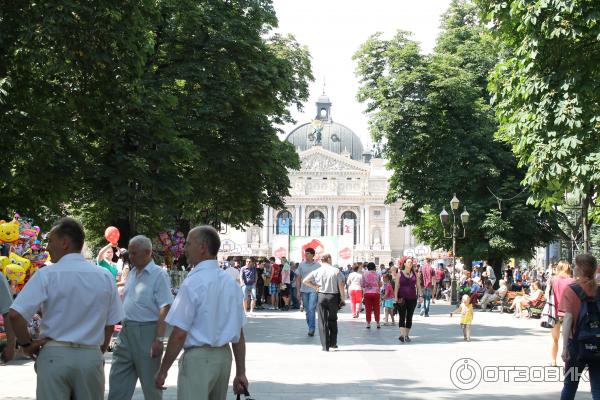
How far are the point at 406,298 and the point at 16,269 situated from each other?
8251 mm

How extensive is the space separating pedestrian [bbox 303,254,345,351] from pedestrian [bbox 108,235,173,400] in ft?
27.1

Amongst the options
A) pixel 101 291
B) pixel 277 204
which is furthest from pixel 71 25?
pixel 277 204

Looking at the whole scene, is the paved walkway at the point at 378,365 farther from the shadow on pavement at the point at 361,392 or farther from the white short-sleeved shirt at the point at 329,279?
the white short-sleeved shirt at the point at 329,279

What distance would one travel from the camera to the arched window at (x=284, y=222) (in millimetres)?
113275

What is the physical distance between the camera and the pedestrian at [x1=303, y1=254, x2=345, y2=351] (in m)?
16.2

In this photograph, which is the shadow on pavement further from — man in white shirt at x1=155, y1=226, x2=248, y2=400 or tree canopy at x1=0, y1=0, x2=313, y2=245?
tree canopy at x1=0, y1=0, x2=313, y2=245

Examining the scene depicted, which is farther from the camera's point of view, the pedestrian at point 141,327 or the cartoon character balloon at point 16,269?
the cartoon character balloon at point 16,269

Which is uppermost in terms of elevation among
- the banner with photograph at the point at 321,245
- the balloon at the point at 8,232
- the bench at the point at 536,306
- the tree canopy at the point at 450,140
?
the tree canopy at the point at 450,140

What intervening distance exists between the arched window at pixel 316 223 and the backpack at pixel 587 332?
360 ft

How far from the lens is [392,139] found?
40344mm

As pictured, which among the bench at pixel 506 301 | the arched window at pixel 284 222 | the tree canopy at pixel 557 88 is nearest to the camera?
the tree canopy at pixel 557 88

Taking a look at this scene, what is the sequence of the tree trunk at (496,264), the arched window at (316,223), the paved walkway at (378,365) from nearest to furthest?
the paved walkway at (378,365)
the tree trunk at (496,264)
the arched window at (316,223)

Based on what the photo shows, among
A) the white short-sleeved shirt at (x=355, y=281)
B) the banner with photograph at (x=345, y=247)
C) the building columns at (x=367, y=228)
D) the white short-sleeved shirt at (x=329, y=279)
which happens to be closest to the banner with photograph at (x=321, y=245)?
the banner with photograph at (x=345, y=247)

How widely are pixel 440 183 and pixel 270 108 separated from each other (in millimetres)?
14577
